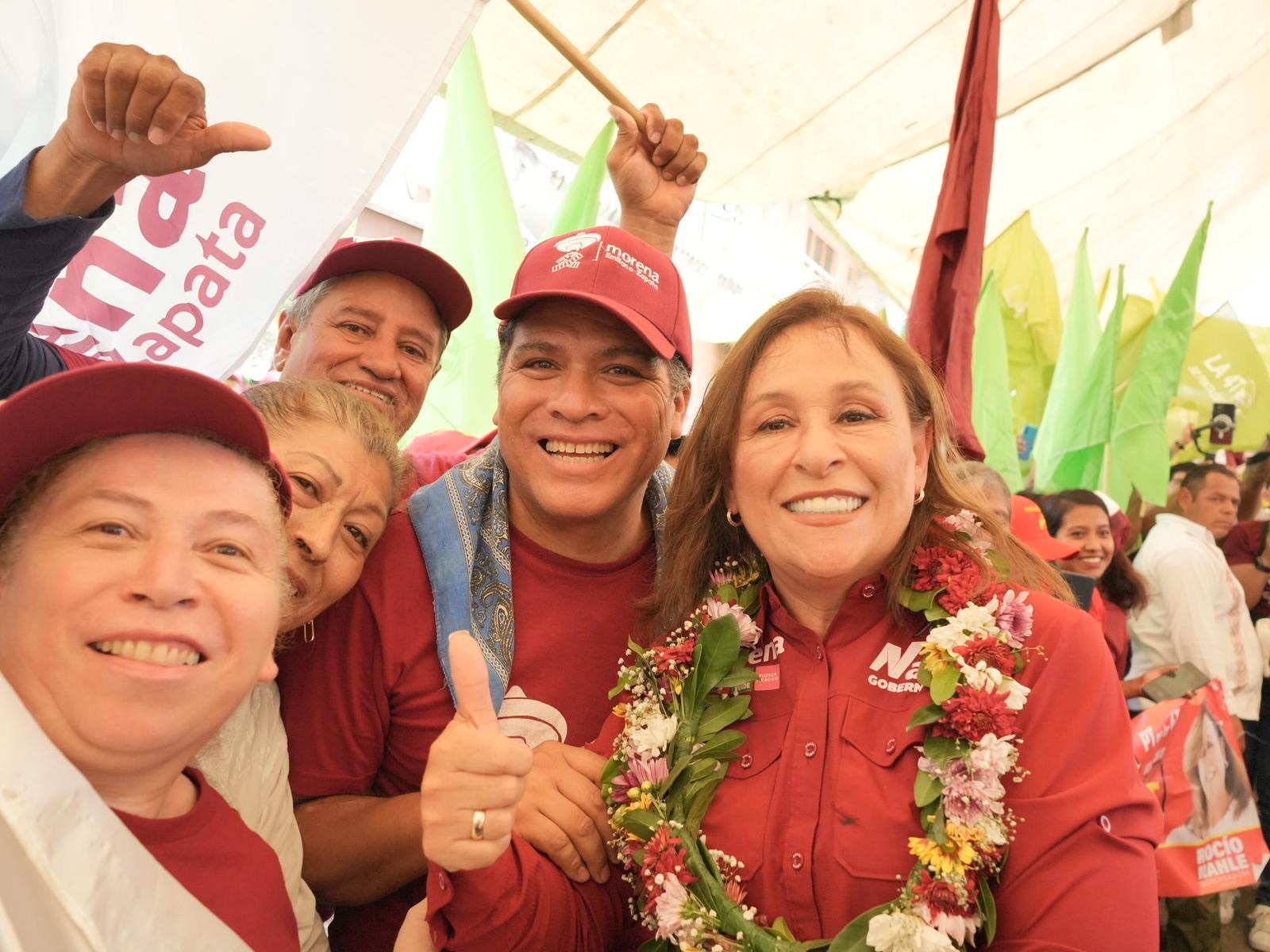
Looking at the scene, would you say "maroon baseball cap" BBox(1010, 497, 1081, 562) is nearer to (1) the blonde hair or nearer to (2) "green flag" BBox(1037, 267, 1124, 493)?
(2) "green flag" BBox(1037, 267, 1124, 493)

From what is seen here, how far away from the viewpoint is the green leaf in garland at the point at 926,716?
1.61 metres

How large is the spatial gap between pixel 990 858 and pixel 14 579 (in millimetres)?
1519

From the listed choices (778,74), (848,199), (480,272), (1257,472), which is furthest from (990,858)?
(1257,472)

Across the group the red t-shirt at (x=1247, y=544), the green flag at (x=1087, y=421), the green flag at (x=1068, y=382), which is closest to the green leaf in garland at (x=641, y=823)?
the green flag at (x=1087, y=421)

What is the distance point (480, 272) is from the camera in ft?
14.0

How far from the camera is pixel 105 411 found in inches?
49.6

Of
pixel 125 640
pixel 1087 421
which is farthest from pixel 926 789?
pixel 1087 421

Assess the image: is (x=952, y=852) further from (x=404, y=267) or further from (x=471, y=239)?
(x=471, y=239)

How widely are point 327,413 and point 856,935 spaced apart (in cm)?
143

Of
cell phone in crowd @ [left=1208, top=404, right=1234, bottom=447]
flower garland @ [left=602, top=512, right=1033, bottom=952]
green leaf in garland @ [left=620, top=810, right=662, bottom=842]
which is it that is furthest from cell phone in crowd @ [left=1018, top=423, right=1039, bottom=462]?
green leaf in garland @ [left=620, top=810, right=662, bottom=842]

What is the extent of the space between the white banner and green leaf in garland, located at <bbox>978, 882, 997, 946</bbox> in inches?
84.7

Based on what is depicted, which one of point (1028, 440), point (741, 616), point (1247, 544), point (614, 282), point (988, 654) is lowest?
point (988, 654)

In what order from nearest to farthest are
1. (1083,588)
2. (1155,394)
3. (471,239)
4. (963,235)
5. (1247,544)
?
(1083,588) < (963,235) < (471,239) < (1155,394) < (1247,544)

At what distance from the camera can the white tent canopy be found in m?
4.21
